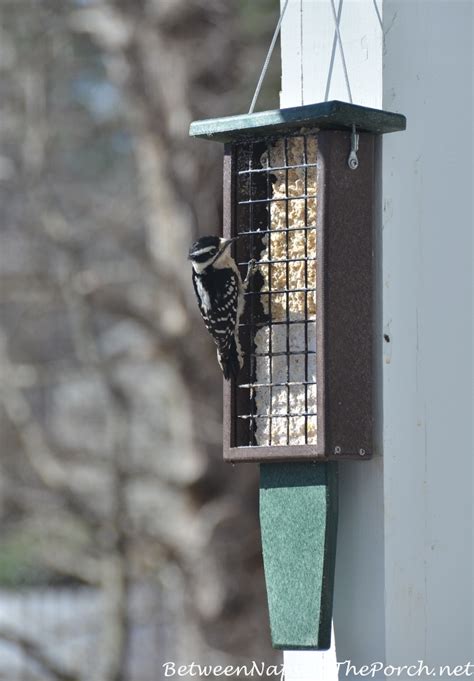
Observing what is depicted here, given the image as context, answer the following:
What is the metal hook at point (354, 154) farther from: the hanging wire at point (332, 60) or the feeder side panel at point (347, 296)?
the hanging wire at point (332, 60)

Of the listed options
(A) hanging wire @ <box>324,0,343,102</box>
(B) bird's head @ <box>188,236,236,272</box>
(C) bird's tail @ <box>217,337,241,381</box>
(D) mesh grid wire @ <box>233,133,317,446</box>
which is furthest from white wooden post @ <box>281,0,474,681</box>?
(B) bird's head @ <box>188,236,236,272</box>

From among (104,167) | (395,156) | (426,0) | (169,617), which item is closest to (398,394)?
(395,156)

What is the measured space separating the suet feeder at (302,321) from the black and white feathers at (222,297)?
0.04 meters

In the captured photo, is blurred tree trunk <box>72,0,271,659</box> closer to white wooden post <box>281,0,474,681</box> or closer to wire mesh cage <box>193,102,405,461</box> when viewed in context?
wire mesh cage <box>193,102,405,461</box>

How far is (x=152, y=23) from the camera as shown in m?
8.96

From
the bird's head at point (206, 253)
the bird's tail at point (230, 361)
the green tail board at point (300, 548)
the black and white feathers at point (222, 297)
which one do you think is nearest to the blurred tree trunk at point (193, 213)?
the bird's head at point (206, 253)

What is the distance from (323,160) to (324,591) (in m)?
1.04

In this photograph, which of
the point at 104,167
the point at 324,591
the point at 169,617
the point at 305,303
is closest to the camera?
the point at 324,591

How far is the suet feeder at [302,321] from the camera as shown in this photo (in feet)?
10.6

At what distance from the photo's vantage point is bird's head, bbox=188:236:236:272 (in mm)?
Result: 3906

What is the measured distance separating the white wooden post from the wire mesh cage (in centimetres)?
6

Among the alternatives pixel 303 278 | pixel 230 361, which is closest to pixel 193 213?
pixel 230 361

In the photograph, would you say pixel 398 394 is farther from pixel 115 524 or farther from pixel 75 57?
pixel 75 57

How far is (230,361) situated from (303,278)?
327 mm
